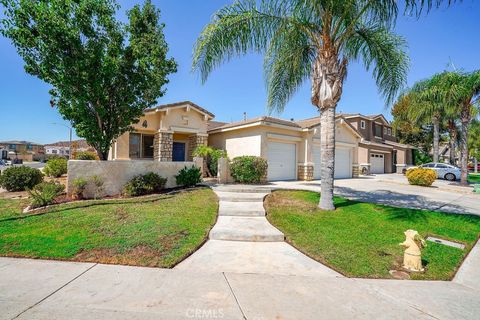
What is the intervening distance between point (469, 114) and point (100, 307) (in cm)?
2325

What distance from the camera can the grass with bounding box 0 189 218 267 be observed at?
15.2ft

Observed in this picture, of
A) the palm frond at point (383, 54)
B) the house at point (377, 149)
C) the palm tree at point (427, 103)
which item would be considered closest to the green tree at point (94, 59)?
the palm frond at point (383, 54)

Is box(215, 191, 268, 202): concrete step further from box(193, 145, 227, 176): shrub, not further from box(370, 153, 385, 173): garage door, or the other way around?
box(370, 153, 385, 173): garage door

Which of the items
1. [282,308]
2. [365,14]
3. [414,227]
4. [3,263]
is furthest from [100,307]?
[365,14]

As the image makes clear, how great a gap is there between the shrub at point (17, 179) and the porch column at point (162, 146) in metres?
6.33

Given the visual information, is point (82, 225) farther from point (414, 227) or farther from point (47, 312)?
point (414, 227)

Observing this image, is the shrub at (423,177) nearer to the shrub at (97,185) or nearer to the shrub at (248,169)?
the shrub at (248,169)

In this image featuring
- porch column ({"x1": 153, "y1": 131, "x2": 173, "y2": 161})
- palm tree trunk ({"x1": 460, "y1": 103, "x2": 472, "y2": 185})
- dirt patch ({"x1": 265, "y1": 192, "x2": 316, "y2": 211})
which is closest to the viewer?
dirt patch ({"x1": 265, "y1": 192, "x2": 316, "y2": 211})

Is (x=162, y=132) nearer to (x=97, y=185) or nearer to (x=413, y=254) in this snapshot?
(x=97, y=185)

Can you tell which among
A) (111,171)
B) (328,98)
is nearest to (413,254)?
(328,98)

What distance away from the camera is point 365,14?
739 centimetres

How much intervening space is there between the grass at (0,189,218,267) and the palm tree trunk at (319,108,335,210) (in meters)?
3.82

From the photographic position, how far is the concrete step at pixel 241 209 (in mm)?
7562

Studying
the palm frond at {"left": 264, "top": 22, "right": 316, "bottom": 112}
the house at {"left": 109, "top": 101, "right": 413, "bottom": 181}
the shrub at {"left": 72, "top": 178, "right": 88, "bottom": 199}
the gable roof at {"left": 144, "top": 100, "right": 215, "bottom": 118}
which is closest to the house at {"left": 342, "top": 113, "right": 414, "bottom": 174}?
the house at {"left": 109, "top": 101, "right": 413, "bottom": 181}
